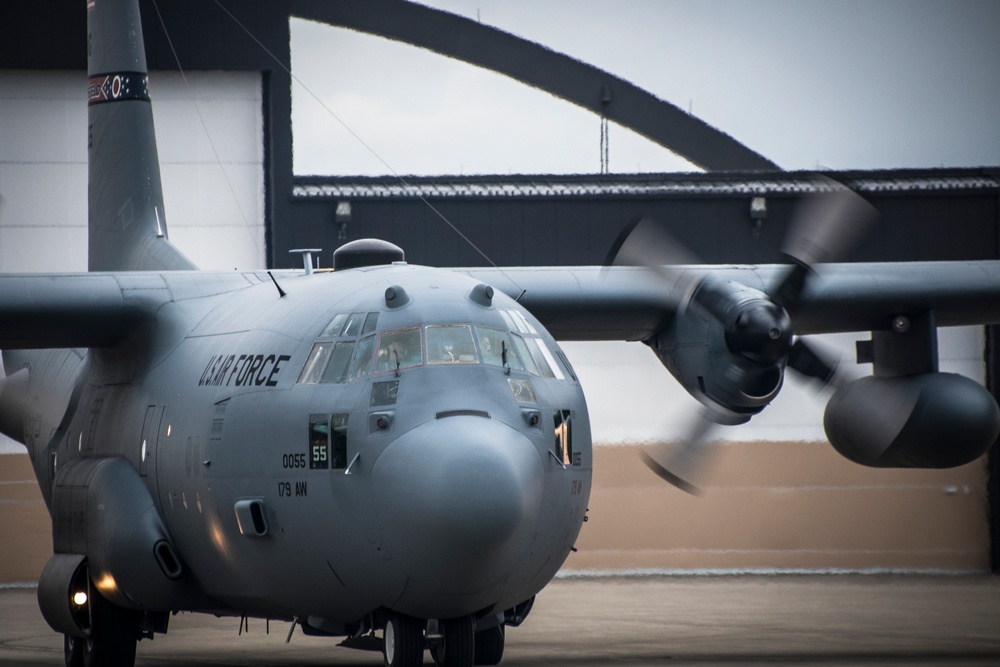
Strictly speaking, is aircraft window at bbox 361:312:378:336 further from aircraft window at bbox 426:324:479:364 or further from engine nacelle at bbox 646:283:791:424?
engine nacelle at bbox 646:283:791:424

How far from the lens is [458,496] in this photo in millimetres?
9391

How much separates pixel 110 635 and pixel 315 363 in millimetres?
4433

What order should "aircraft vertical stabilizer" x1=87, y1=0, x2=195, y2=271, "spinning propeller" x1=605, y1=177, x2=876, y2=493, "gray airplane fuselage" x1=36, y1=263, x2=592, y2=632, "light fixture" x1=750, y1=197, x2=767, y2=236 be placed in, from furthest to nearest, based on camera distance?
"light fixture" x1=750, y1=197, x2=767, y2=236 < "aircraft vertical stabilizer" x1=87, y1=0, x2=195, y2=271 < "spinning propeller" x1=605, y1=177, x2=876, y2=493 < "gray airplane fuselage" x1=36, y1=263, x2=592, y2=632

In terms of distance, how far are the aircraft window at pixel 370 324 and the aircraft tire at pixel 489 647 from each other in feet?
13.1

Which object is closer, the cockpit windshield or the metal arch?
the cockpit windshield

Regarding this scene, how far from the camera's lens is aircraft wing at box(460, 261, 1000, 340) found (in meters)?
16.1

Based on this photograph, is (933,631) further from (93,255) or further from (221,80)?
(221,80)

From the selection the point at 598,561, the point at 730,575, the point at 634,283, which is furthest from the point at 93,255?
the point at 730,575

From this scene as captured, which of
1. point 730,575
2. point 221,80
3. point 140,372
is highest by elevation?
point 221,80

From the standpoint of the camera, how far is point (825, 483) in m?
25.7

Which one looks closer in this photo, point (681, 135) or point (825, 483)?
point (825, 483)

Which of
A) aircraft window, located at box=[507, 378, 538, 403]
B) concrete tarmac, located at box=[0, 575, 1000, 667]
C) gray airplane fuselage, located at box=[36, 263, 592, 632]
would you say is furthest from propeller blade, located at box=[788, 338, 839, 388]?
aircraft window, located at box=[507, 378, 538, 403]

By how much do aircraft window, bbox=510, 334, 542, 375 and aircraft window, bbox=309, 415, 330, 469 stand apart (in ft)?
5.15

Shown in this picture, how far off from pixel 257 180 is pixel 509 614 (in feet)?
49.9
